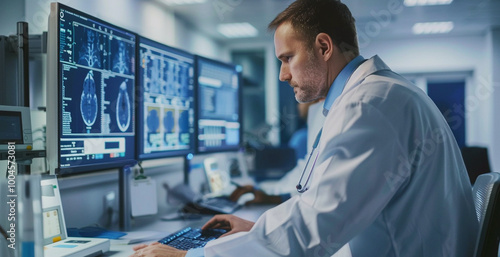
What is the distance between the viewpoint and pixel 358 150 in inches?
33.8

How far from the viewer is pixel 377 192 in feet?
2.81

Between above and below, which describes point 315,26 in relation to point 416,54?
below

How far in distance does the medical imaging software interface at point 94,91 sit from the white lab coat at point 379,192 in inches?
25.5

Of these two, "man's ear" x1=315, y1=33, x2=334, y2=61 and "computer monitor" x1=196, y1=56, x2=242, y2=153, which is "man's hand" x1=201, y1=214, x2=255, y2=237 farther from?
"computer monitor" x1=196, y1=56, x2=242, y2=153

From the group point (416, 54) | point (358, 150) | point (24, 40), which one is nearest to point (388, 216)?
point (358, 150)

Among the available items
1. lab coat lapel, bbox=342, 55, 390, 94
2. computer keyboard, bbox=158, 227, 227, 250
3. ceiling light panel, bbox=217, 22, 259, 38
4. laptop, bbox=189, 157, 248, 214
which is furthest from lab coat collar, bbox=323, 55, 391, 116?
ceiling light panel, bbox=217, 22, 259, 38

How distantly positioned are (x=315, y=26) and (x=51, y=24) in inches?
30.7

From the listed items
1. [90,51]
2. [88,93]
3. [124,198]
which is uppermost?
[90,51]

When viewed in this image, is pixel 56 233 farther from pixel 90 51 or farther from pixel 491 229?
pixel 491 229

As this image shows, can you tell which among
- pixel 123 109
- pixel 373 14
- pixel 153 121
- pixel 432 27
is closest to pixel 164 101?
pixel 153 121

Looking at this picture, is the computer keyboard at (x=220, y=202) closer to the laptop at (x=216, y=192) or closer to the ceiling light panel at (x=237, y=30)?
the laptop at (x=216, y=192)

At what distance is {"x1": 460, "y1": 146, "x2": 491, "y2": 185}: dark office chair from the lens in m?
3.18

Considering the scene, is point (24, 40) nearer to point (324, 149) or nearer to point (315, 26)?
point (315, 26)

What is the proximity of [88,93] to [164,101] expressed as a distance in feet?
1.72
